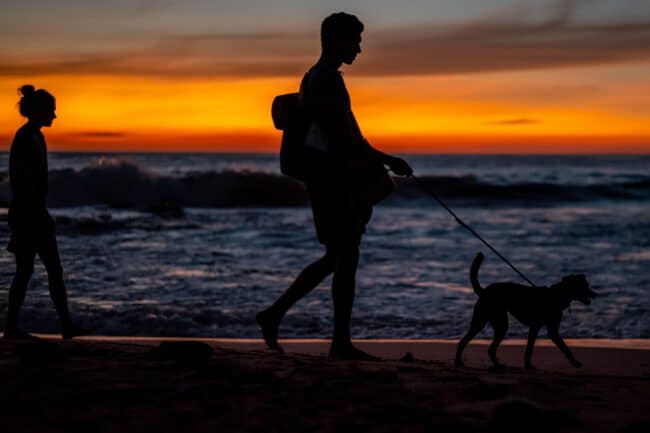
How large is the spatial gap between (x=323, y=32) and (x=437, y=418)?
2.38m

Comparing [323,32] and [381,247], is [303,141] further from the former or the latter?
[381,247]

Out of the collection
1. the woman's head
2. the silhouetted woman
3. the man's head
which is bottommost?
the silhouetted woman

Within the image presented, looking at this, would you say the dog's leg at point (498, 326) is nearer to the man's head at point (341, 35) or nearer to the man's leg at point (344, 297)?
the man's leg at point (344, 297)

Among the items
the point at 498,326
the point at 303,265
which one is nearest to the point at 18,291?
the point at 498,326

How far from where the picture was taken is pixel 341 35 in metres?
4.59

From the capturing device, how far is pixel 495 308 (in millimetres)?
5156

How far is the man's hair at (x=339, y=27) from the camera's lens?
179 inches

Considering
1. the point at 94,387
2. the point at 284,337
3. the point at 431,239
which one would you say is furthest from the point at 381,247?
the point at 94,387

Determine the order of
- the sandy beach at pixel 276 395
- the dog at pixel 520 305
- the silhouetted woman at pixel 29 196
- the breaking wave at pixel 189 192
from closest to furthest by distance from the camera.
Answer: the sandy beach at pixel 276 395
the dog at pixel 520 305
the silhouetted woman at pixel 29 196
the breaking wave at pixel 189 192

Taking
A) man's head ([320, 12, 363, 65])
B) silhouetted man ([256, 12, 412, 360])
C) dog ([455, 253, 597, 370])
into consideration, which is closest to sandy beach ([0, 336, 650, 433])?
silhouetted man ([256, 12, 412, 360])

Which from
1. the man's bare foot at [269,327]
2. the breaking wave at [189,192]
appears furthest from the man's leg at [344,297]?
the breaking wave at [189,192]

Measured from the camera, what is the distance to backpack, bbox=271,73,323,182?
15.1 feet

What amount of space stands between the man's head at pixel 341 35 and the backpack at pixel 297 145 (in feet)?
0.72

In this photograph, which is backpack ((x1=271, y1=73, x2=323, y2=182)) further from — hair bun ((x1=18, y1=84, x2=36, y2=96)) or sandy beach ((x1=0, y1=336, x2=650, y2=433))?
hair bun ((x1=18, y1=84, x2=36, y2=96))
